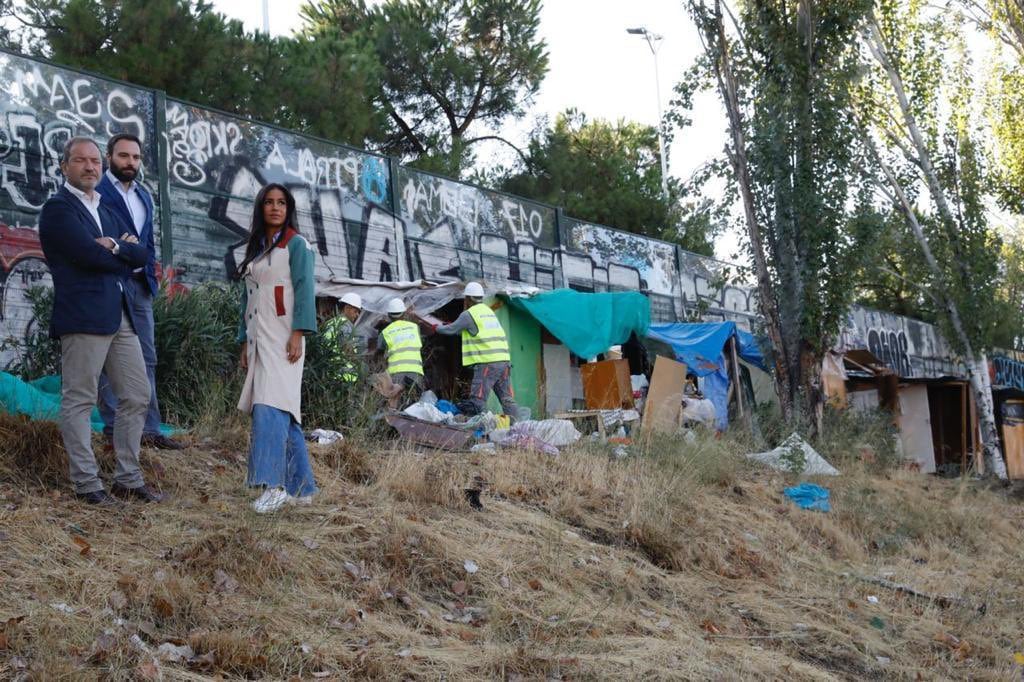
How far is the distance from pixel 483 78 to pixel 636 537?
23.9 m

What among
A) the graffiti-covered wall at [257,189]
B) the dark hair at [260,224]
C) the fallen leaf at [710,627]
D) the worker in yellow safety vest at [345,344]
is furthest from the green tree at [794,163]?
the dark hair at [260,224]

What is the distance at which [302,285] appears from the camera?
622 centimetres

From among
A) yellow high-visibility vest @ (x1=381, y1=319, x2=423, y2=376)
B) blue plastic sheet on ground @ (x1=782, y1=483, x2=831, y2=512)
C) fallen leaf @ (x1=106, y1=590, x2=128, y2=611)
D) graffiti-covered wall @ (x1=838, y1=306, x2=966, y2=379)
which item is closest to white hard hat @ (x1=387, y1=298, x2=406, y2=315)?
yellow high-visibility vest @ (x1=381, y1=319, x2=423, y2=376)

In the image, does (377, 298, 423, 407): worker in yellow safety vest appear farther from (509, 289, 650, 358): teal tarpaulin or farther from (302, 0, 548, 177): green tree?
(302, 0, 548, 177): green tree

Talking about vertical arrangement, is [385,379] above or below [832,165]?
below

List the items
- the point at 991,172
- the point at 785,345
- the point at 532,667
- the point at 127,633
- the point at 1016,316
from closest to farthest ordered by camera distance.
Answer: the point at 127,633, the point at 532,667, the point at 785,345, the point at 991,172, the point at 1016,316

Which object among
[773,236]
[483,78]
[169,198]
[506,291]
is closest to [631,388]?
[506,291]

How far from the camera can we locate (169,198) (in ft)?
44.4

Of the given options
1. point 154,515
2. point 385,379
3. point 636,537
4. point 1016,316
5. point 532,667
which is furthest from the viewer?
point 1016,316

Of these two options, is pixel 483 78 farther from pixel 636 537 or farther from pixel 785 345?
pixel 636 537

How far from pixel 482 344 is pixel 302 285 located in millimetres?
6131

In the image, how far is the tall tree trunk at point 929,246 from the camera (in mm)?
22047

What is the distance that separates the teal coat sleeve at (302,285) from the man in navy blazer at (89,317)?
832 mm

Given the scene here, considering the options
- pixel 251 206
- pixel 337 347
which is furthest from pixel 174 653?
pixel 251 206
